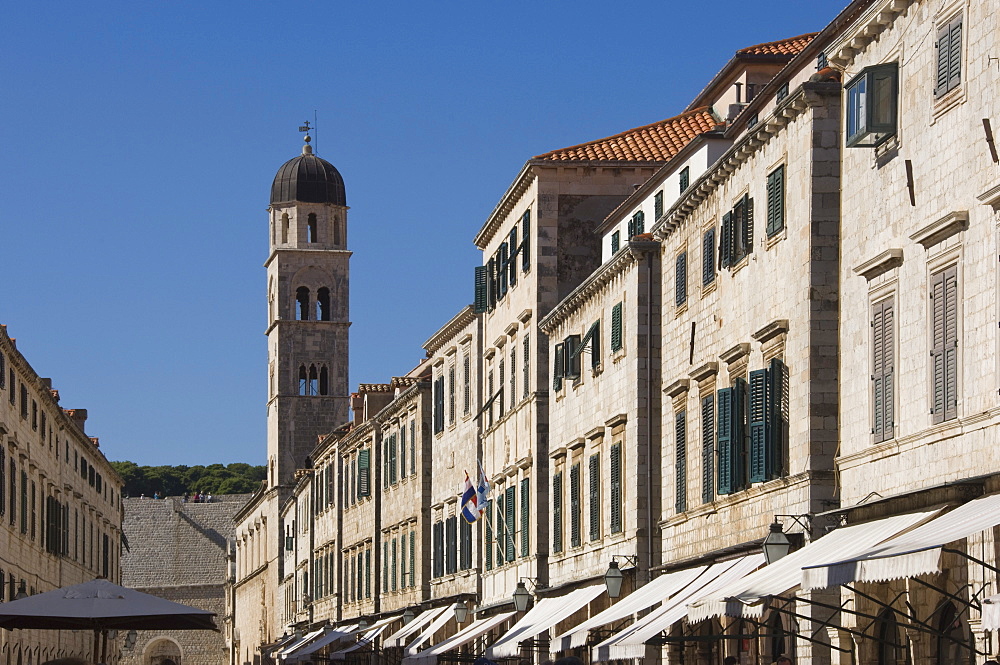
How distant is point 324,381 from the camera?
296ft

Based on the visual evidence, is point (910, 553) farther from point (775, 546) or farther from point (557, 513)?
point (557, 513)

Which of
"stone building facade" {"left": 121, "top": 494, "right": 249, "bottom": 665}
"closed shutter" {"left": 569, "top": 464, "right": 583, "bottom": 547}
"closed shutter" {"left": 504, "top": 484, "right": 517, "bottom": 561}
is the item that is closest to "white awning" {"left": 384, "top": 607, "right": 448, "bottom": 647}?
"closed shutter" {"left": 504, "top": 484, "right": 517, "bottom": 561}

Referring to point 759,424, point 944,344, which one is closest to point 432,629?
point 759,424

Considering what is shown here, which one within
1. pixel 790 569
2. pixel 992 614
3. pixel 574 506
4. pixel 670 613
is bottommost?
pixel 670 613

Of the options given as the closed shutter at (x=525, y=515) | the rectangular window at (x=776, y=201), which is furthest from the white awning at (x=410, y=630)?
the rectangular window at (x=776, y=201)

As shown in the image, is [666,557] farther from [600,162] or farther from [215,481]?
[215,481]

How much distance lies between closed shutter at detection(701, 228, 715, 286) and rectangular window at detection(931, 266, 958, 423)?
7.83m

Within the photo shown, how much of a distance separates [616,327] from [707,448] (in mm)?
5471

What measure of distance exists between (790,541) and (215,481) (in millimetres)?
165503

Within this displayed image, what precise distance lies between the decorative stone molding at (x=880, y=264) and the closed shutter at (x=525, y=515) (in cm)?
1764

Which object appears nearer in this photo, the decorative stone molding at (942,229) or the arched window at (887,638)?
Answer: the decorative stone molding at (942,229)

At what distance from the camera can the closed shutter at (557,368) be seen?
34769mm

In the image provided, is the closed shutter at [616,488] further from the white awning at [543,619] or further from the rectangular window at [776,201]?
the rectangular window at [776,201]

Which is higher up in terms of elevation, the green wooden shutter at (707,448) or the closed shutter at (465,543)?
the green wooden shutter at (707,448)
